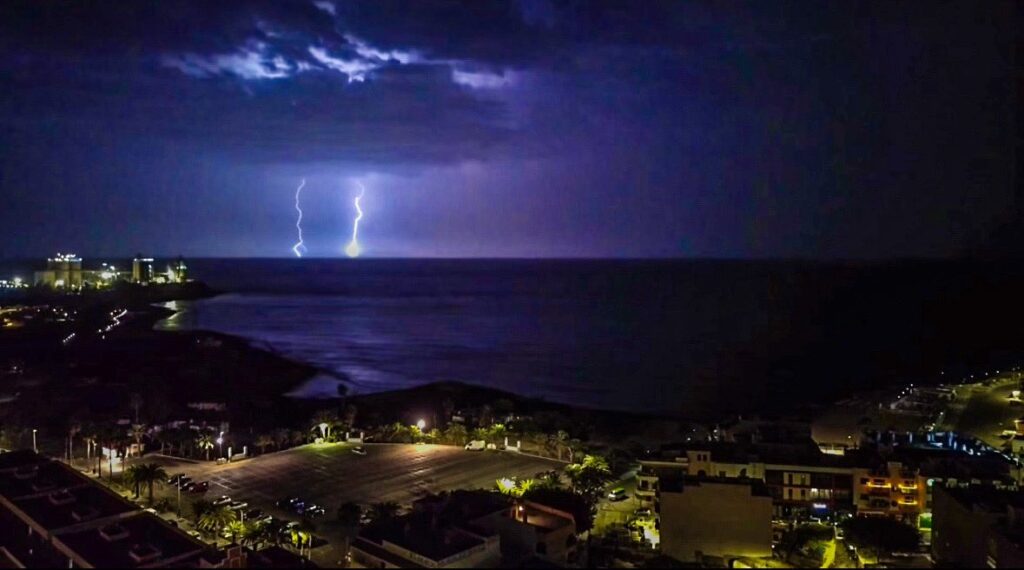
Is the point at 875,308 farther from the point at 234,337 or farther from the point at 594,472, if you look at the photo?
the point at 594,472

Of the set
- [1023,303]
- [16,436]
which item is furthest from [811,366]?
[1023,303]

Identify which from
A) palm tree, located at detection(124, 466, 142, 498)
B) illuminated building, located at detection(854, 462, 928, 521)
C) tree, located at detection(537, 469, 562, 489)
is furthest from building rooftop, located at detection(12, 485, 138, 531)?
illuminated building, located at detection(854, 462, 928, 521)

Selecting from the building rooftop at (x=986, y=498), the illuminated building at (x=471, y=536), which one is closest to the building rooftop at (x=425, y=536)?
the illuminated building at (x=471, y=536)

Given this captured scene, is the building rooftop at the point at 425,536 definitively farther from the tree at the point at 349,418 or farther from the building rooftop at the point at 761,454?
the tree at the point at 349,418

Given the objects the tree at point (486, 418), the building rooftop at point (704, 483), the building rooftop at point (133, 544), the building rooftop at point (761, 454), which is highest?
the building rooftop at point (704, 483)

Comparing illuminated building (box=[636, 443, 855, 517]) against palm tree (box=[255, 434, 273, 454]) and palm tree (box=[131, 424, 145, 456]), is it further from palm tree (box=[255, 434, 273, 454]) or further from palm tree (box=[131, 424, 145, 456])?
palm tree (box=[131, 424, 145, 456])
